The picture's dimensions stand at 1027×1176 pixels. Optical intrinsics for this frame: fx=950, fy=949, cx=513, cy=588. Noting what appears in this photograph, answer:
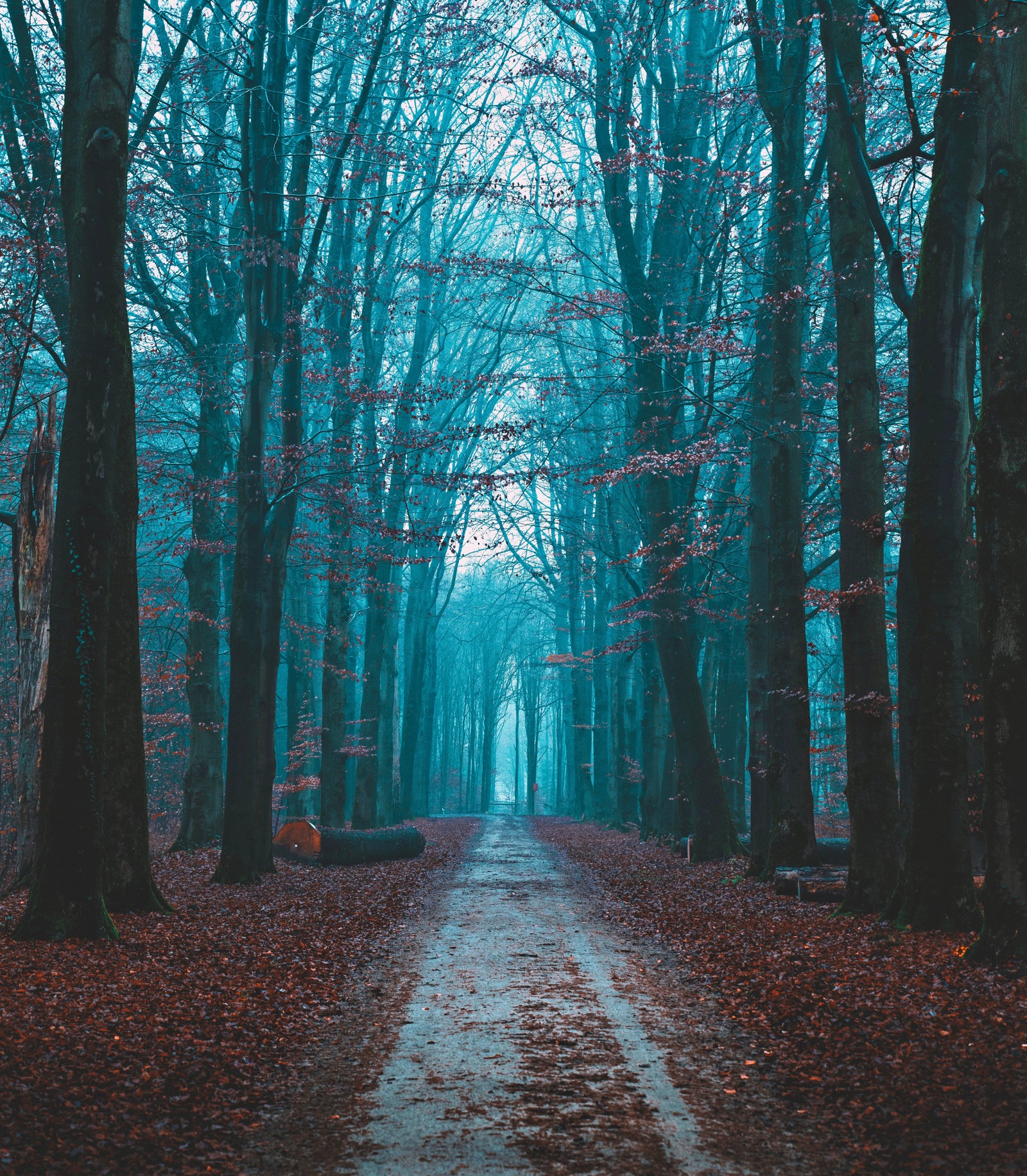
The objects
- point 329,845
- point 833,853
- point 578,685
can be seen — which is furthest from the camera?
point 578,685

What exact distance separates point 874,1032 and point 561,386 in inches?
618

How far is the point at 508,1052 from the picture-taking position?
5.15 m

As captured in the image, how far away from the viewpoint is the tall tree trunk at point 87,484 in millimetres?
7477

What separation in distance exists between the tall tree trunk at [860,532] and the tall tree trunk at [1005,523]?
266 centimetres

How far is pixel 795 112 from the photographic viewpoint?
12734mm

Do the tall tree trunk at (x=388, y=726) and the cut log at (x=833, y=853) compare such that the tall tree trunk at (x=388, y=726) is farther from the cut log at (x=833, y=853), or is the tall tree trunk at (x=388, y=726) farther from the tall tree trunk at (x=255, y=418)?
the cut log at (x=833, y=853)

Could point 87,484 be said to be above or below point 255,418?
below

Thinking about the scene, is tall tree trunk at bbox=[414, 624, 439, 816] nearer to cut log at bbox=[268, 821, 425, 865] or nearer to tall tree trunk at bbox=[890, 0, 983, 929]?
cut log at bbox=[268, 821, 425, 865]

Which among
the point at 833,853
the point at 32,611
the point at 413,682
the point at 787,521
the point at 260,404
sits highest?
the point at 260,404

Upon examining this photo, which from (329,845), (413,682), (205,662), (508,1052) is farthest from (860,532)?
(413,682)

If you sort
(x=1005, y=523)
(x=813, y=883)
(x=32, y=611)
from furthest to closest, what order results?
(x=813, y=883) < (x=32, y=611) < (x=1005, y=523)

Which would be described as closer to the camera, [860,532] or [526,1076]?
[526,1076]

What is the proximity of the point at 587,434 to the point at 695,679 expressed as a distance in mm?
13339

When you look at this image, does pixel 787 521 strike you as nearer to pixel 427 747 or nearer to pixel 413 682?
pixel 413 682
